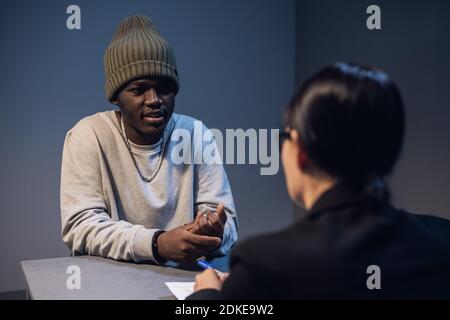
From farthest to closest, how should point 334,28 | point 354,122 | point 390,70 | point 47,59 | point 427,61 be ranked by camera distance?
point 334,28
point 47,59
point 390,70
point 427,61
point 354,122

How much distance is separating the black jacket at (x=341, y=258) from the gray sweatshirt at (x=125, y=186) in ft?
2.64

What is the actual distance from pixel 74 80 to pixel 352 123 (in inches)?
90.7

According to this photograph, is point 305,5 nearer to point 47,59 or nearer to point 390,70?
point 390,70

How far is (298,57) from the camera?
3.23 m

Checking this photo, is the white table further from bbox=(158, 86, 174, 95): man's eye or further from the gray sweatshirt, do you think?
bbox=(158, 86, 174, 95): man's eye

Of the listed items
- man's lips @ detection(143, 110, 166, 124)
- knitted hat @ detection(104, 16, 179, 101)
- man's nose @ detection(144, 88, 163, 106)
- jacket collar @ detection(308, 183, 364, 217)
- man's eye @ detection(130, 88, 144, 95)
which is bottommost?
jacket collar @ detection(308, 183, 364, 217)

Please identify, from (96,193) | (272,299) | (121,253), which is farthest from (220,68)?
(272,299)

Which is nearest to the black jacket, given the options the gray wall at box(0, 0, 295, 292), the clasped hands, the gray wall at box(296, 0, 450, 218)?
the clasped hands

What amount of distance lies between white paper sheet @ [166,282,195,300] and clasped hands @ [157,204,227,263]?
143 millimetres

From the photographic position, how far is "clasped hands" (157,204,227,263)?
1.33m

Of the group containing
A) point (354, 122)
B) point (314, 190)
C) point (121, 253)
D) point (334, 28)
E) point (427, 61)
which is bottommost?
point (121, 253)

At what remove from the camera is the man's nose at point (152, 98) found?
1655mm

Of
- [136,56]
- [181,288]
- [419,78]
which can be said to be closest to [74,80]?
[136,56]
